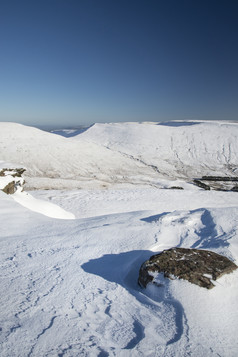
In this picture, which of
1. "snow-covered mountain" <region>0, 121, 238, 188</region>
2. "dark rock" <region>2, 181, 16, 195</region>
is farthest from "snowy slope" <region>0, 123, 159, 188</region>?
"dark rock" <region>2, 181, 16, 195</region>

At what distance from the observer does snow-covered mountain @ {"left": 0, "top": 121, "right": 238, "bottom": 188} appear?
20.6 metres

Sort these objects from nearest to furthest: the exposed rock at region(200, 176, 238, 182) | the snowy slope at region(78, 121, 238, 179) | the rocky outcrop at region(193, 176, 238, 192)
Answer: the rocky outcrop at region(193, 176, 238, 192)
the exposed rock at region(200, 176, 238, 182)
the snowy slope at region(78, 121, 238, 179)

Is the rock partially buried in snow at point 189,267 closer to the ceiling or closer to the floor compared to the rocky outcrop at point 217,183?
closer to the ceiling

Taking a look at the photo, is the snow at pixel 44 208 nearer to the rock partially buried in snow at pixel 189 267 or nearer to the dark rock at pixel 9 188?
the dark rock at pixel 9 188

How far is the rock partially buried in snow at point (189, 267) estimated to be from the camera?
261 cm

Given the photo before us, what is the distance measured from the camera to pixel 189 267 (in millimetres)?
2764

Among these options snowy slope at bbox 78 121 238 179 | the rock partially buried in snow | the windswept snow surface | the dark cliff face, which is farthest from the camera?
snowy slope at bbox 78 121 238 179

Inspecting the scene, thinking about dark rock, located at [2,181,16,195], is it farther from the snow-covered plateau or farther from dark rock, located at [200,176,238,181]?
dark rock, located at [200,176,238,181]

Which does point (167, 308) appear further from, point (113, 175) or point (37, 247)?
point (113, 175)

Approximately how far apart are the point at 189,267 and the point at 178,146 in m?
32.0

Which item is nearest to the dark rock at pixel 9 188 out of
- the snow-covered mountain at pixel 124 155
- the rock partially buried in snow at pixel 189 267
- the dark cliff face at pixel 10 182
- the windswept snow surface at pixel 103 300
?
the dark cliff face at pixel 10 182

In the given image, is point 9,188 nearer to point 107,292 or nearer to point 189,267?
point 107,292

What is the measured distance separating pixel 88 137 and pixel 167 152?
15.4m

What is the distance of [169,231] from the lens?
16.4 feet
